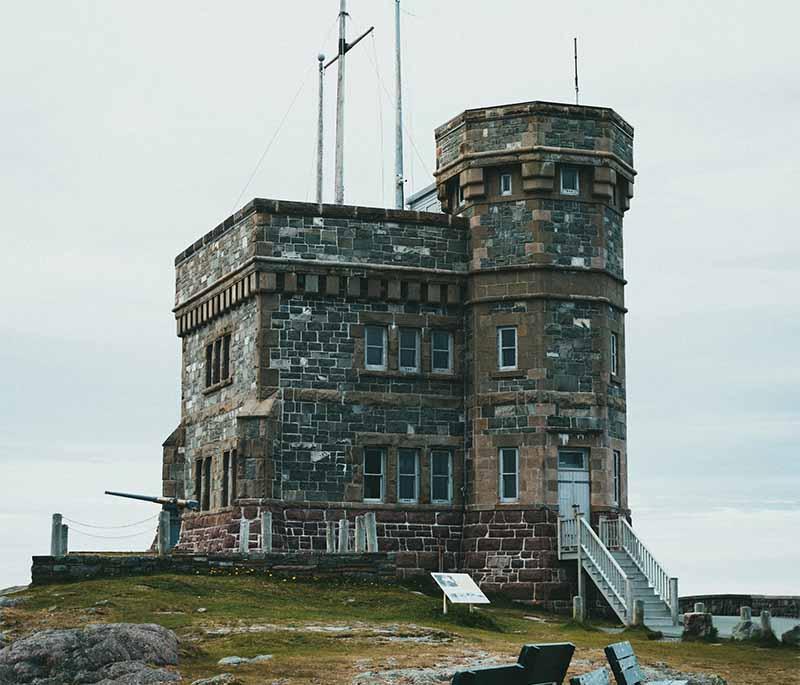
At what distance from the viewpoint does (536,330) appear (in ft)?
125

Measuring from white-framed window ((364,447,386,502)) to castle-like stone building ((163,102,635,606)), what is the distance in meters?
0.07

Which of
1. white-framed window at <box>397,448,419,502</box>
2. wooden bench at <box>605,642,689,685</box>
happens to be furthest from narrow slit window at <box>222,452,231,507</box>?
wooden bench at <box>605,642,689,685</box>

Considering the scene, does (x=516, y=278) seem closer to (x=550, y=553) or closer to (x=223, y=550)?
(x=550, y=553)

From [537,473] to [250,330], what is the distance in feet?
27.2

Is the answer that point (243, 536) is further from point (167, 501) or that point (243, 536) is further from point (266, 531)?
point (167, 501)

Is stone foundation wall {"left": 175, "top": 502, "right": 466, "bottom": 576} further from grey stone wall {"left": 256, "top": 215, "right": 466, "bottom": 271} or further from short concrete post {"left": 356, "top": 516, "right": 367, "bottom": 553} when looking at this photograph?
grey stone wall {"left": 256, "top": 215, "right": 466, "bottom": 271}

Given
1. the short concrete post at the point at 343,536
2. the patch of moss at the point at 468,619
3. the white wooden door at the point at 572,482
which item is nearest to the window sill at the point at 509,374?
the white wooden door at the point at 572,482

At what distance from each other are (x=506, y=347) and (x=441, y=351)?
192 centimetres

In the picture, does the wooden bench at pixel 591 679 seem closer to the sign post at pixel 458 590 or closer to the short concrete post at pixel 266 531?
the sign post at pixel 458 590

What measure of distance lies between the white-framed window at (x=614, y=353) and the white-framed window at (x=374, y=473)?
6580mm

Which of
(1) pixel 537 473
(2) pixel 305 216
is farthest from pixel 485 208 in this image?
(1) pixel 537 473

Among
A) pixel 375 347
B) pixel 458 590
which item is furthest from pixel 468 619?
pixel 375 347

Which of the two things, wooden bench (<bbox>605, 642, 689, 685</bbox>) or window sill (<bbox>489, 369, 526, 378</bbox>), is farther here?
window sill (<bbox>489, 369, 526, 378</bbox>)

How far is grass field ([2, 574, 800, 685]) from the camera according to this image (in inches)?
892
